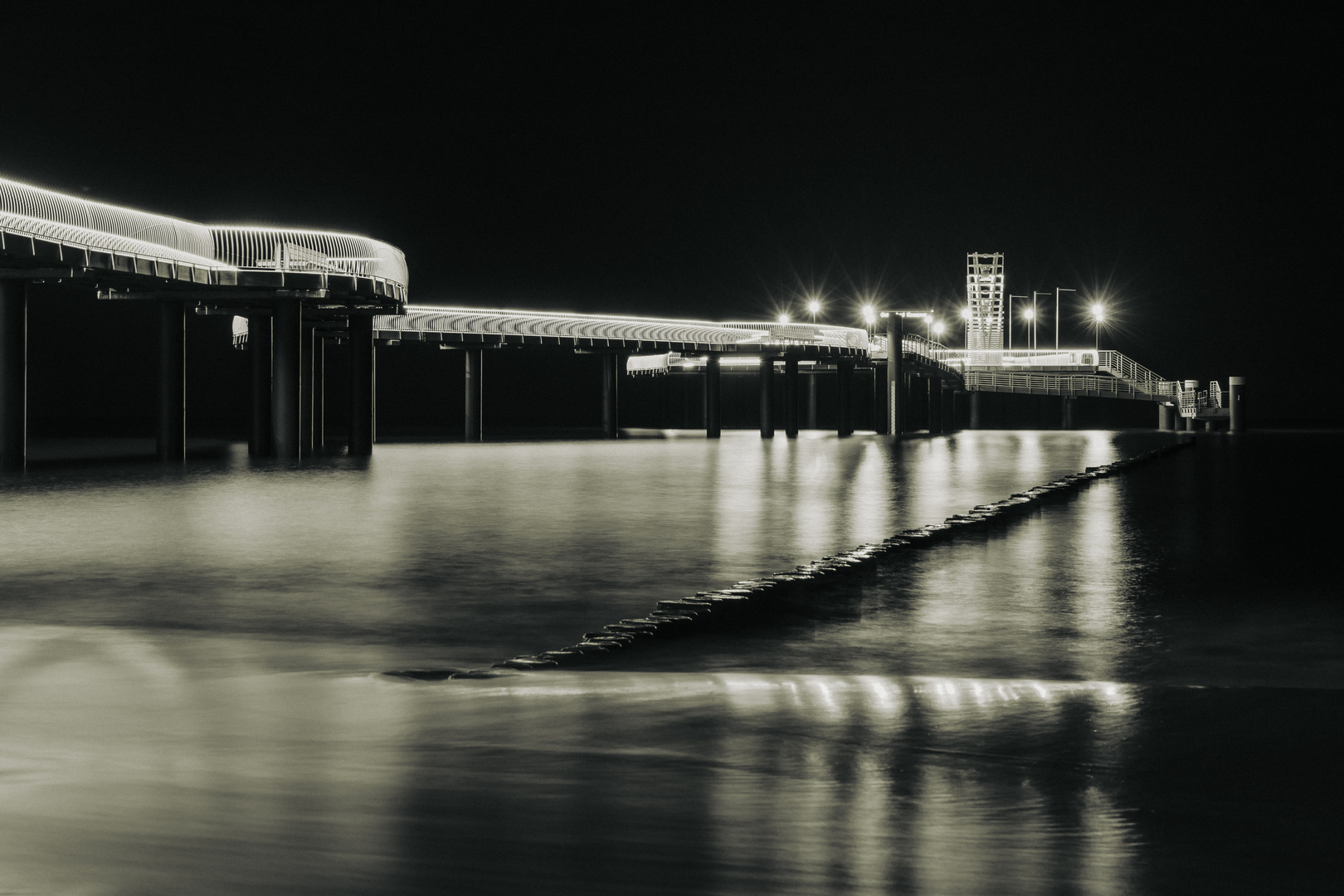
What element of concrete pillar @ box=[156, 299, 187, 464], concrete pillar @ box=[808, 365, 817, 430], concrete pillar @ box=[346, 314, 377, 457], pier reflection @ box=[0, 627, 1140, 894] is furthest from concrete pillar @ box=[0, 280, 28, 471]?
concrete pillar @ box=[808, 365, 817, 430]

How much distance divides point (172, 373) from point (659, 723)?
3796 centimetres

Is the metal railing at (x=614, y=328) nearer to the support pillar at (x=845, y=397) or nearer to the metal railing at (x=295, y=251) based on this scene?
the support pillar at (x=845, y=397)

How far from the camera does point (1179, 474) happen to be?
126ft

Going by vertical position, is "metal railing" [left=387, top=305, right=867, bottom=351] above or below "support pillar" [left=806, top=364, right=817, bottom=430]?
above

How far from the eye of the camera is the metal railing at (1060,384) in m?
103

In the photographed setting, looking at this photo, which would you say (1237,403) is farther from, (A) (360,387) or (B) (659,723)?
(B) (659,723)

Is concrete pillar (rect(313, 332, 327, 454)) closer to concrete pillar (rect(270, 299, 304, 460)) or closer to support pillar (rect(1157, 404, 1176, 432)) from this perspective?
concrete pillar (rect(270, 299, 304, 460))

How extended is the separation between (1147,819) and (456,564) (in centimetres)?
1118

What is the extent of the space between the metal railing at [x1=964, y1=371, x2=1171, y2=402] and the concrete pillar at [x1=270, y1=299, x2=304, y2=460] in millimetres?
72343

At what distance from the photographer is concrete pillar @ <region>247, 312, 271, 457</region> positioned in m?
44.6

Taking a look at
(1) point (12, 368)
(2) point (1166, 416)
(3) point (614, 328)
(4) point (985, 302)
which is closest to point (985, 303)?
(4) point (985, 302)

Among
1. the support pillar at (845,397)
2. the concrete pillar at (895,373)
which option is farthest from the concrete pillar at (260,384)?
the support pillar at (845,397)

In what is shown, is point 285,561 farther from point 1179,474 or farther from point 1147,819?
point 1179,474

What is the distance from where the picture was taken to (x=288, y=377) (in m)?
41.1
